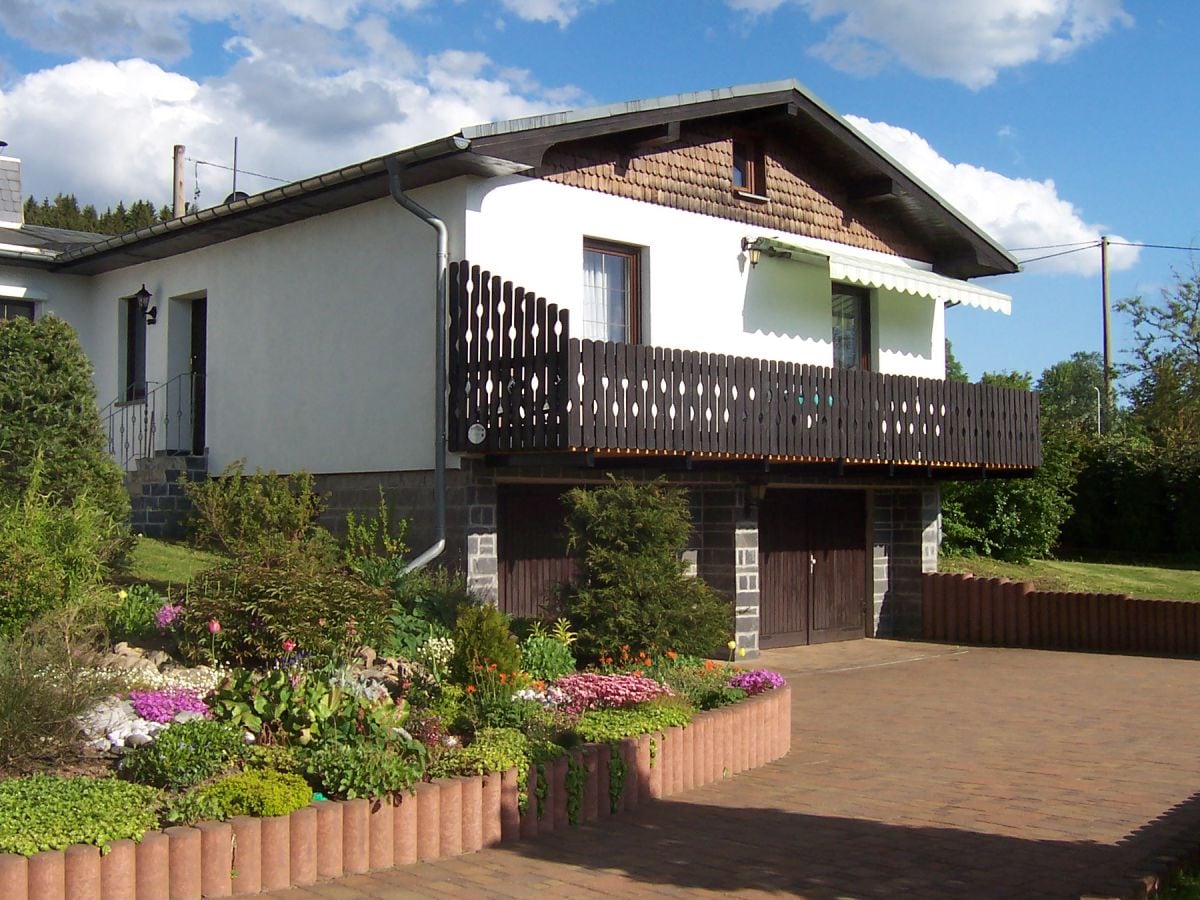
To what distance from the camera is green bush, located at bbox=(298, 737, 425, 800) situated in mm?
6832

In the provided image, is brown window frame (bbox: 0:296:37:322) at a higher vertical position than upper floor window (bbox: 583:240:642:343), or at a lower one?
higher

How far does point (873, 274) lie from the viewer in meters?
17.0

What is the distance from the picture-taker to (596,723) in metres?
8.50

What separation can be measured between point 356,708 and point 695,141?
10.7 m

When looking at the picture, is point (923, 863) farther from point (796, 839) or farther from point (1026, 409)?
point (1026, 409)

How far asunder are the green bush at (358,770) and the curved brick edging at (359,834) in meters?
0.10

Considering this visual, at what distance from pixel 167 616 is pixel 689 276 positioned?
8218 millimetres

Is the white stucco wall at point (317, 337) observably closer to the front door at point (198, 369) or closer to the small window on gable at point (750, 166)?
the front door at point (198, 369)

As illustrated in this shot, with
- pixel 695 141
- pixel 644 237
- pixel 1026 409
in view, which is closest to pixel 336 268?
pixel 644 237

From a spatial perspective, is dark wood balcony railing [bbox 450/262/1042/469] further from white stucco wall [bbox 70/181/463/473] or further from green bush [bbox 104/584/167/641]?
green bush [bbox 104/584/167/641]

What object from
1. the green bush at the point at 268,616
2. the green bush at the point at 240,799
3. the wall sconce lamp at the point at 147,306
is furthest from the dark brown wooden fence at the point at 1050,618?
the green bush at the point at 240,799

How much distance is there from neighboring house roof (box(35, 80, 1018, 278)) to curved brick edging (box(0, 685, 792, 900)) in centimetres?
692

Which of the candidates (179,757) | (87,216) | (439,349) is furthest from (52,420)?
(87,216)

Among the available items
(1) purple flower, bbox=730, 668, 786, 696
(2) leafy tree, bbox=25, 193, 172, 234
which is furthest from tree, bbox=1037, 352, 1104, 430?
(1) purple flower, bbox=730, 668, 786, 696
